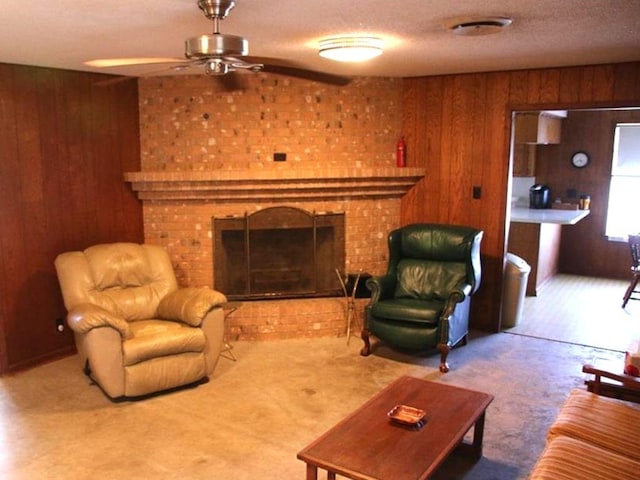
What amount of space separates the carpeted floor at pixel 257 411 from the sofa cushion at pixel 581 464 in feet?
2.15

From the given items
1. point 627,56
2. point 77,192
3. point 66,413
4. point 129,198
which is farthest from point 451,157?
point 66,413

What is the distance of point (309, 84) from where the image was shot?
16.1ft

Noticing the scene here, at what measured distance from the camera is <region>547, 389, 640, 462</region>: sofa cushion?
7.70ft

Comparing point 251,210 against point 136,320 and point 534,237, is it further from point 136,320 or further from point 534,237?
point 534,237

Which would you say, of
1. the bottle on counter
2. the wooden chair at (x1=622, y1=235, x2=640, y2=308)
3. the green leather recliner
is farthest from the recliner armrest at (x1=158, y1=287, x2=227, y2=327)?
the bottle on counter

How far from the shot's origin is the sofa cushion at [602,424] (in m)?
2.35

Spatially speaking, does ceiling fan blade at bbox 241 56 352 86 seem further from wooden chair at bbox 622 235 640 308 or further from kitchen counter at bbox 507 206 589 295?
wooden chair at bbox 622 235 640 308

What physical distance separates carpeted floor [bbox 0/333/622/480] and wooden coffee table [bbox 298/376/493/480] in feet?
1.25

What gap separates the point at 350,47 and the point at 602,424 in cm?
242

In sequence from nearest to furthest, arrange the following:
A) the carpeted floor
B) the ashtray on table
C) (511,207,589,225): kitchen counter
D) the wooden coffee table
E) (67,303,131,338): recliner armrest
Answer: the wooden coffee table → the ashtray on table → the carpeted floor → (67,303,131,338): recliner armrest → (511,207,589,225): kitchen counter

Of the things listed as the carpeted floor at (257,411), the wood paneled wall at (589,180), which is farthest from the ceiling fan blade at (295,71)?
the wood paneled wall at (589,180)

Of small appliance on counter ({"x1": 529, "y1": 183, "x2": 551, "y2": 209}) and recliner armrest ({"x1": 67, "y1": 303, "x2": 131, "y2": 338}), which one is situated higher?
small appliance on counter ({"x1": 529, "y1": 183, "x2": 551, "y2": 209})

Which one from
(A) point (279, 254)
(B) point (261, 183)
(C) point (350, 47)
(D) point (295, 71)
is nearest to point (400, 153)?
(D) point (295, 71)

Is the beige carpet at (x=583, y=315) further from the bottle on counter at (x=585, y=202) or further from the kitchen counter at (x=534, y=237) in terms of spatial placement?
the bottle on counter at (x=585, y=202)
